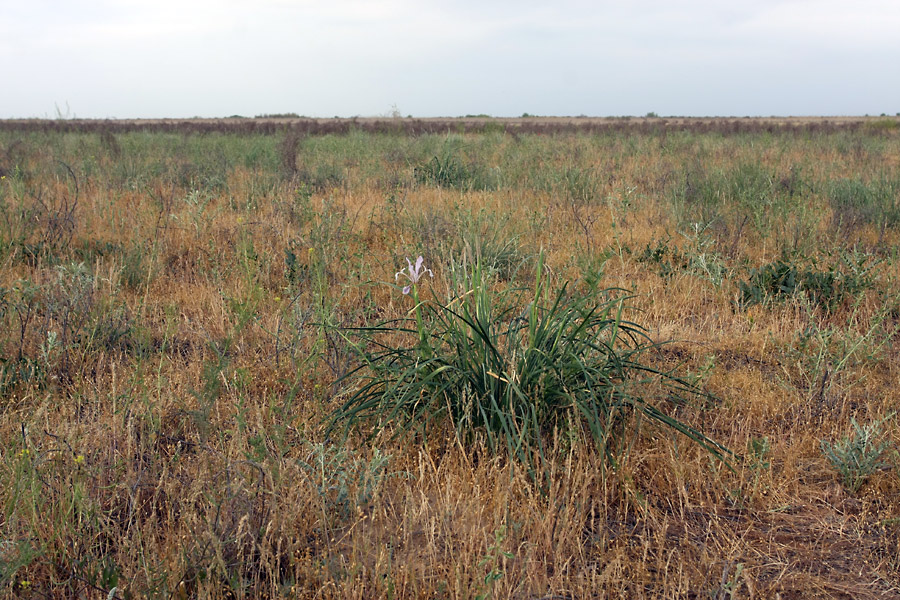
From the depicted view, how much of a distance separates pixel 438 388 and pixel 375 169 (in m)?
6.97

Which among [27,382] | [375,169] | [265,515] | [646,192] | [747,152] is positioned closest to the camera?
[265,515]

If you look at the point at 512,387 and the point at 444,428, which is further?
the point at 444,428

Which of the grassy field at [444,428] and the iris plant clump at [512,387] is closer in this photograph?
the grassy field at [444,428]

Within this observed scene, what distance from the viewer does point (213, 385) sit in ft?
6.30

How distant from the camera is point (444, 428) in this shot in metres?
2.46

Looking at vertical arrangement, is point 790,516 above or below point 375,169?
below

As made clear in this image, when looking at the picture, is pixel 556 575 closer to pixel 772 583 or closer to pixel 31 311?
pixel 772 583

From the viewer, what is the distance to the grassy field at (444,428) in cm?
178

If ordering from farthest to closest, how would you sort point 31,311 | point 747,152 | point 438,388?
1. point 747,152
2. point 31,311
3. point 438,388

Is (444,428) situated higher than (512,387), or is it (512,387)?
(512,387)

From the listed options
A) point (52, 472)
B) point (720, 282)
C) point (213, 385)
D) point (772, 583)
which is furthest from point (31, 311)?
point (720, 282)

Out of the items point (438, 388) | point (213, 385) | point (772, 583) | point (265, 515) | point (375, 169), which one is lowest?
point (772, 583)

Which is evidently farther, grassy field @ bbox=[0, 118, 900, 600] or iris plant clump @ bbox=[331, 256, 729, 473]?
iris plant clump @ bbox=[331, 256, 729, 473]

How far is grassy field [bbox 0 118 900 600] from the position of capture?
178 cm
